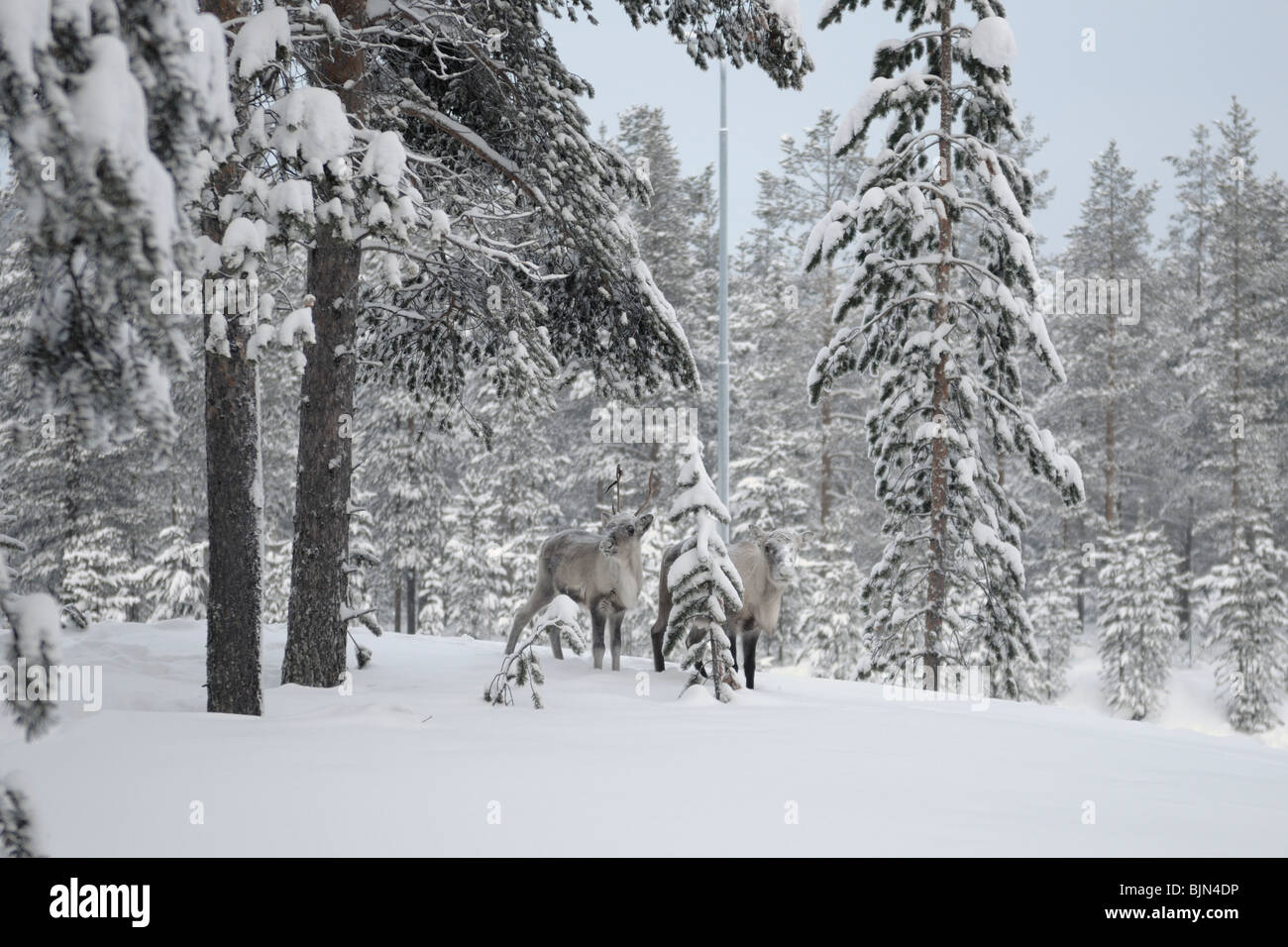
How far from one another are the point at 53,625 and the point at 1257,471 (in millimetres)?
33865

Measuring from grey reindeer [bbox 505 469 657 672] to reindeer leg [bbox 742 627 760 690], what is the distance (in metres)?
1.11

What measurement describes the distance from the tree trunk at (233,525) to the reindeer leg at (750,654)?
4.25 meters

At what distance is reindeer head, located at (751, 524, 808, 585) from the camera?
8359 millimetres

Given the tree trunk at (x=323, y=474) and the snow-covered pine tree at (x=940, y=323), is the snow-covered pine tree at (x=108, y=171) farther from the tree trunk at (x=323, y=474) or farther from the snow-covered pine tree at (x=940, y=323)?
the snow-covered pine tree at (x=940, y=323)

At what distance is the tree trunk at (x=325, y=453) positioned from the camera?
22.8 ft

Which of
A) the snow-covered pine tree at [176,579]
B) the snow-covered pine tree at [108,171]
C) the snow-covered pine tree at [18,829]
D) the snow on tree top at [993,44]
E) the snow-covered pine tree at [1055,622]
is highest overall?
the snow on tree top at [993,44]

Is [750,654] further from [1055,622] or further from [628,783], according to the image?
[1055,622]

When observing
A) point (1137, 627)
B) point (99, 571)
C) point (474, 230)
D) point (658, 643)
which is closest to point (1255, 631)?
point (1137, 627)

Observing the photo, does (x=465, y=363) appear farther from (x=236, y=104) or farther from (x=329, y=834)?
(x=329, y=834)

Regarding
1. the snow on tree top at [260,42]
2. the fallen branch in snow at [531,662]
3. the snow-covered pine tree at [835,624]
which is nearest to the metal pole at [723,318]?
the fallen branch in snow at [531,662]

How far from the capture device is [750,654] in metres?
8.51

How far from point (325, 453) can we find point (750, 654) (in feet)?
13.9

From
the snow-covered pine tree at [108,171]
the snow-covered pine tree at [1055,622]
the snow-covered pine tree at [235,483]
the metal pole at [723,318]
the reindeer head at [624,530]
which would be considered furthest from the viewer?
the snow-covered pine tree at [1055,622]

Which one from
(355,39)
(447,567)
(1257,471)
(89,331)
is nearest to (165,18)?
(89,331)
